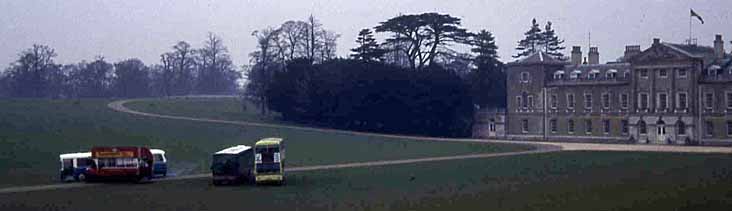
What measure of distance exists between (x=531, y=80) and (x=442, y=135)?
9280 millimetres

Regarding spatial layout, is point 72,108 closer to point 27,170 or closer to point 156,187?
point 27,170

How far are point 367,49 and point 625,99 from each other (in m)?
24.6

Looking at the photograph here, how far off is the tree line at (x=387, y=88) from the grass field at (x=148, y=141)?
Result: 8681mm

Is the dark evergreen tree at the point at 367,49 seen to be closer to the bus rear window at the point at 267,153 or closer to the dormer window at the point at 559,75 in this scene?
the dormer window at the point at 559,75

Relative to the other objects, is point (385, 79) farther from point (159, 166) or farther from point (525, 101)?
point (159, 166)

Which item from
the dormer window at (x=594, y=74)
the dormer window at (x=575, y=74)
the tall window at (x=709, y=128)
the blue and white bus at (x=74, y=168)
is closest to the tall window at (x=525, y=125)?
the dormer window at (x=575, y=74)

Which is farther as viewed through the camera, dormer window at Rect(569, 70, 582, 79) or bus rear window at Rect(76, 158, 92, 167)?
dormer window at Rect(569, 70, 582, 79)

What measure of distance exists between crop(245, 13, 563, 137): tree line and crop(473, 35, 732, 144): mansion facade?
4.57 metres

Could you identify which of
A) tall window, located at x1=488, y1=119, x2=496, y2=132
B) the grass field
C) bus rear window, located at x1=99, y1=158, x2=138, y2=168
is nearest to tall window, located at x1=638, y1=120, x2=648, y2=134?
the grass field

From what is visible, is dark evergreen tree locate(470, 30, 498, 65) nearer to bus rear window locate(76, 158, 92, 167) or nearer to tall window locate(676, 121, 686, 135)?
tall window locate(676, 121, 686, 135)

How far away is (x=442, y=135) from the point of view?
8500 centimetres

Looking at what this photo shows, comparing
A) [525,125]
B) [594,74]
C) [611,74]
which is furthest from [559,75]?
[525,125]

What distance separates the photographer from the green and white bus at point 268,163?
39375mm

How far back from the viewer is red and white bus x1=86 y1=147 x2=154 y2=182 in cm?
4022
